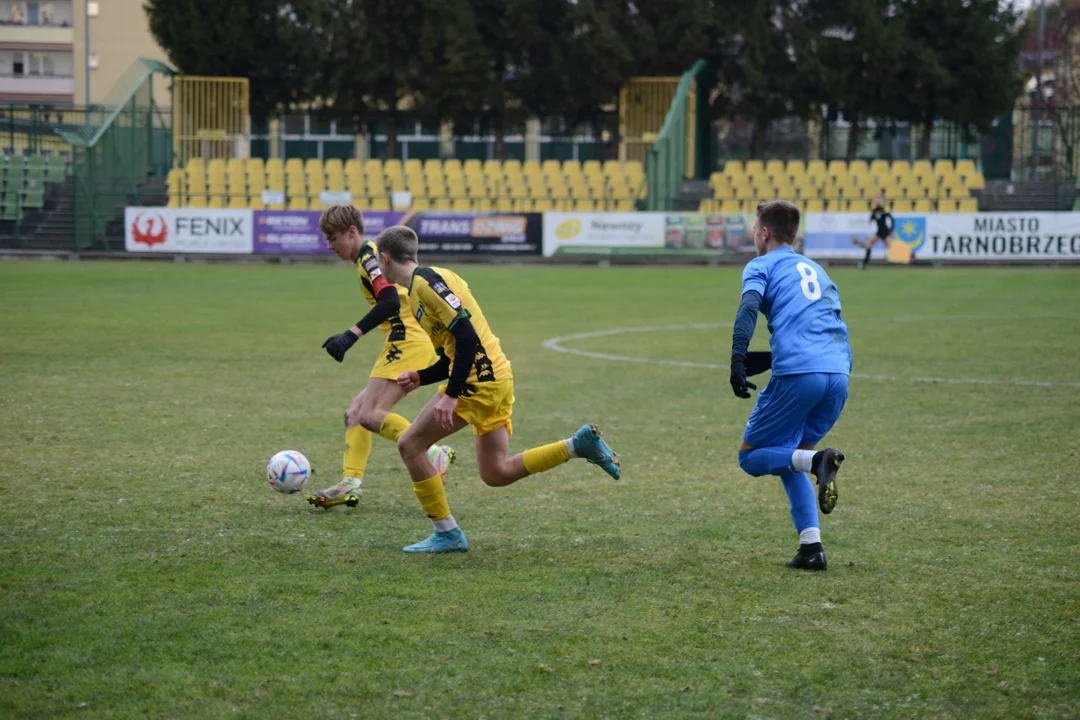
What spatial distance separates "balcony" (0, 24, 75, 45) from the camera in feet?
272

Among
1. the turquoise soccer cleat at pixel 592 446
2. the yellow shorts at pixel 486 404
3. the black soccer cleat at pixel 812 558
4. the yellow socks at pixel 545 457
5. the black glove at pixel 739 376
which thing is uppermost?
the black glove at pixel 739 376

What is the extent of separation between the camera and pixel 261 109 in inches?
1724

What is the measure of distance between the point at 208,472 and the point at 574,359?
7063mm

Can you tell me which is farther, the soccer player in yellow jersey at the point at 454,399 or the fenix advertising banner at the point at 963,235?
the fenix advertising banner at the point at 963,235

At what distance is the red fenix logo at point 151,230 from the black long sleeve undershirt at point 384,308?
29.4m

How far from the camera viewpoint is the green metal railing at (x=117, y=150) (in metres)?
36.3

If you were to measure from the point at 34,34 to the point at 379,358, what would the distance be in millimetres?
85271

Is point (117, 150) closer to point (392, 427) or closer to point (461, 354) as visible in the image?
point (392, 427)

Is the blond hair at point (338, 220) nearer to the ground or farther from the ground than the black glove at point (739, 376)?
farther from the ground

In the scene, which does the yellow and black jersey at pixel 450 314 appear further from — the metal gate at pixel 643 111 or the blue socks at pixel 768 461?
the metal gate at pixel 643 111

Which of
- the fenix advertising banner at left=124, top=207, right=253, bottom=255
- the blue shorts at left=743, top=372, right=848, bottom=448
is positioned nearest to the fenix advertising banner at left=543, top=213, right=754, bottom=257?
the fenix advertising banner at left=124, top=207, right=253, bottom=255

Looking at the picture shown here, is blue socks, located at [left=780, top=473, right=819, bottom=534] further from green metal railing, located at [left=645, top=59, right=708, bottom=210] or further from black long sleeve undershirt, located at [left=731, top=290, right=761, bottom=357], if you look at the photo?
green metal railing, located at [left=645, top=59, right=708, bottom=210]

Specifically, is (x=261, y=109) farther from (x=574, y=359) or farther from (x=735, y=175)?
(x=574, y=359)

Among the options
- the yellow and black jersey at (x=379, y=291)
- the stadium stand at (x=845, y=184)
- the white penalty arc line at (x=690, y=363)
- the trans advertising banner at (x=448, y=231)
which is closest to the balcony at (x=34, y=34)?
the trans advertising banner at (x=448, y=231)
